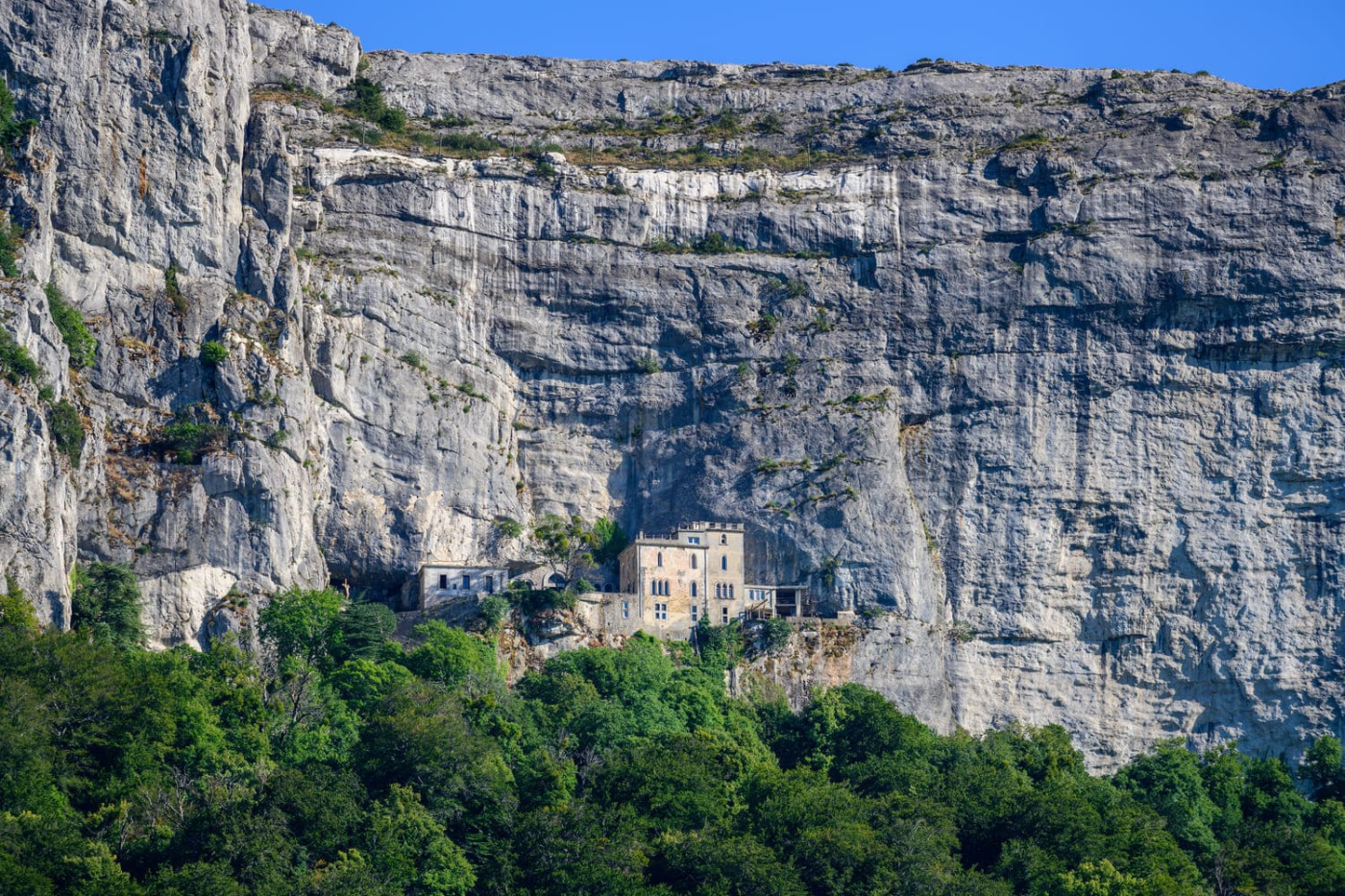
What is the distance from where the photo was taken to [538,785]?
66.5 m

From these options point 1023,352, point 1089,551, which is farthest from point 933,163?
point 1089,551

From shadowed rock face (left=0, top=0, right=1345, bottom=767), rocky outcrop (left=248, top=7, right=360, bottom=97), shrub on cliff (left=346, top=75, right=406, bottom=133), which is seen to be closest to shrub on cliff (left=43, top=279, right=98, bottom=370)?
shadowed rock face (left=0, top=0, right=1345, bottom=767)

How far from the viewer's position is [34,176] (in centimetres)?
7306

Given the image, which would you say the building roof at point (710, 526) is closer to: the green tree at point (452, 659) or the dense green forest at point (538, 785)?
the dense green forest at point (538, 785)

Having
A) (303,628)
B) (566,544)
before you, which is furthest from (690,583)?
(303,628)

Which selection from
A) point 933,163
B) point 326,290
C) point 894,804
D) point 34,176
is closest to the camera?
point 894,804

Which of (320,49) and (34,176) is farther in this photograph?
(320,49)

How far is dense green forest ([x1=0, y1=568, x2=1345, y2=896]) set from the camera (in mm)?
60125

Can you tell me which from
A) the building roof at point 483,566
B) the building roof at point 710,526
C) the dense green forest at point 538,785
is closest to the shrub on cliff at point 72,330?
the dense green forest at point 538,785

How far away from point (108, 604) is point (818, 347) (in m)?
27.2

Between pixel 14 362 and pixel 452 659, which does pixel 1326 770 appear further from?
pixel 14 362

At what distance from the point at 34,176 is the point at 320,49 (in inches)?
764

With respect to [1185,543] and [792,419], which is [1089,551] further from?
[792,419]

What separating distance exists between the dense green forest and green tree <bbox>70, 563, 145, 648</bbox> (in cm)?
9
